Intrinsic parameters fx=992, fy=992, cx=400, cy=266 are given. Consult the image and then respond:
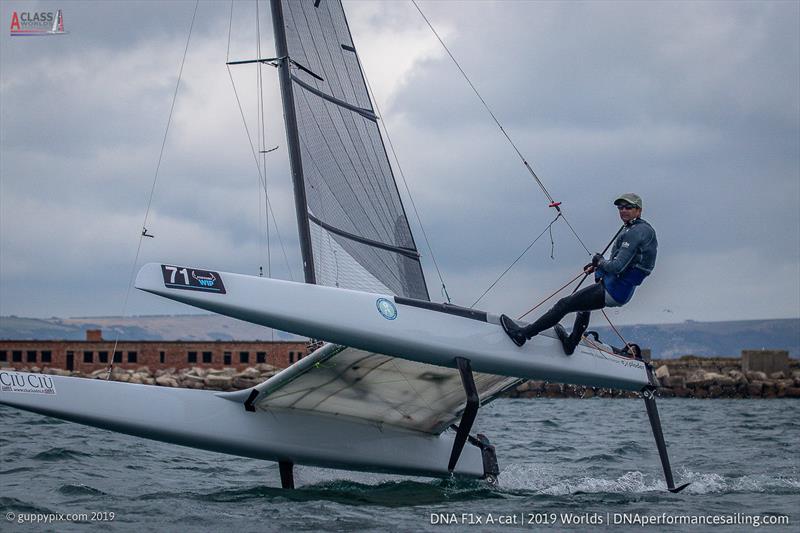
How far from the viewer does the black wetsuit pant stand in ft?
26.2

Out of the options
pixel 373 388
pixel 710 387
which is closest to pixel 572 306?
pixel 373 388

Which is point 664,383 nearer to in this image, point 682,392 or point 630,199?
point 682,392

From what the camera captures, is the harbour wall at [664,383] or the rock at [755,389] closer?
the harbour wall at [664,383]

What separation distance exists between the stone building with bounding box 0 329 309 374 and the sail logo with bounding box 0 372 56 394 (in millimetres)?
27897

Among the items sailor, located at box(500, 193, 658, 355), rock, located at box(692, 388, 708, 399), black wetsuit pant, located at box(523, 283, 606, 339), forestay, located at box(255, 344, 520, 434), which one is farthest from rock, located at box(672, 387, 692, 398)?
sailor, located at box(500, 193, 658, 355)

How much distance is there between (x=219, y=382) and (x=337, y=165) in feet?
65.6

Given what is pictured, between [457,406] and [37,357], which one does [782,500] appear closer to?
[457,406]

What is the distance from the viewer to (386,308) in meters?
7.83

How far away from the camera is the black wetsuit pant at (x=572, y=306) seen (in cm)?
800

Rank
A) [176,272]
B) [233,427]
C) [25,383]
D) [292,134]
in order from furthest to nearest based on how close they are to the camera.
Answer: [292,134] < [233,427] < [25,383] < [176,272]

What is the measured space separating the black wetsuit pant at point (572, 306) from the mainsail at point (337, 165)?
6.68 feet

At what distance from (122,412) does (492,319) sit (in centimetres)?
320

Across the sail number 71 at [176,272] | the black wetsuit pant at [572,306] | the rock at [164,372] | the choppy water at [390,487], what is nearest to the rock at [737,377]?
the choppy water at [390,487]

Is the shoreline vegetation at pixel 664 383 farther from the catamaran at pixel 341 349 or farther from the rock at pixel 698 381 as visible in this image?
the catamaran at pixel 341 349
